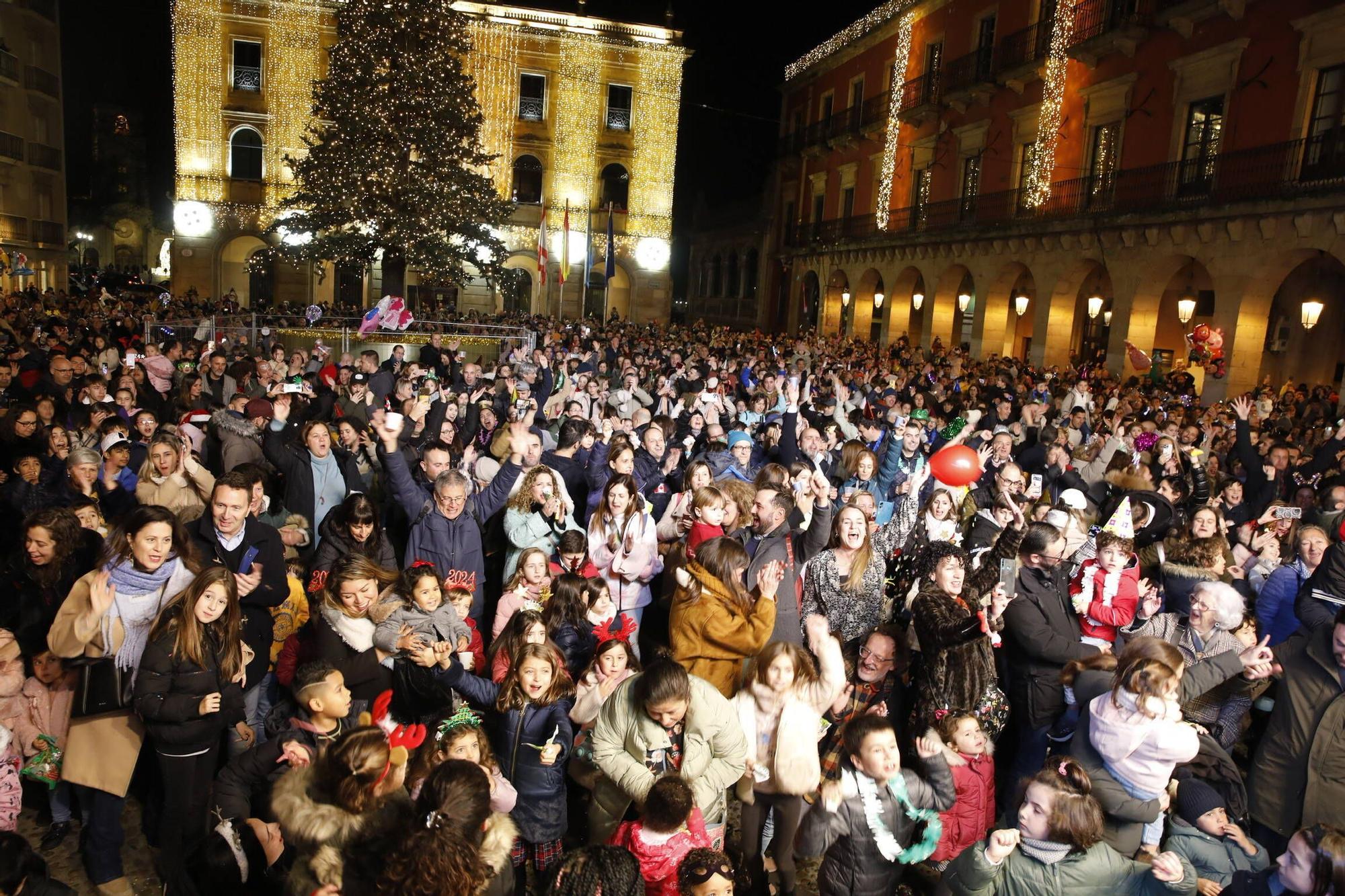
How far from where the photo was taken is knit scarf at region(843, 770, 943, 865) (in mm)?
3283

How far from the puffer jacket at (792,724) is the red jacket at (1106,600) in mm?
1717

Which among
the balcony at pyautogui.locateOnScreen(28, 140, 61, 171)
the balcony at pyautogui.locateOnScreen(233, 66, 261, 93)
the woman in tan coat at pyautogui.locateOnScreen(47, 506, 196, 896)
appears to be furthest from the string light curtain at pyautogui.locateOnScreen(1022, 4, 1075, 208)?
the balcony at pyautogui.locateOnScreen(28, 140, 61, 171)

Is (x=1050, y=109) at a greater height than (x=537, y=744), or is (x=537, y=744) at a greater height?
(x=1050, y=109)

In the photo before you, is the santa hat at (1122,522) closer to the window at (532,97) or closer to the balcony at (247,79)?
the window at (532,97)

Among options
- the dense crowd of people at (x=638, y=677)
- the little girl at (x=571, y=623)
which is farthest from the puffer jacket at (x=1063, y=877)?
the little girl at (x=571, y=623)

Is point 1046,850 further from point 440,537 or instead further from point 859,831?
point 440,537

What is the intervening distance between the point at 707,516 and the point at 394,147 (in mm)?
23126

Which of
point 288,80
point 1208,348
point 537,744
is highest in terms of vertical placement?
point 288,80

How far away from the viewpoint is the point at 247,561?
4328 millimetres

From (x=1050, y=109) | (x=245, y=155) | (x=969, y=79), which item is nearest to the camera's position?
(x=1050, y=109)

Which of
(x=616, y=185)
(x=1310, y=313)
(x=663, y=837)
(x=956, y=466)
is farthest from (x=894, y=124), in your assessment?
(x=663, y=837)

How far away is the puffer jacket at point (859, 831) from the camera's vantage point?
10.7 feet

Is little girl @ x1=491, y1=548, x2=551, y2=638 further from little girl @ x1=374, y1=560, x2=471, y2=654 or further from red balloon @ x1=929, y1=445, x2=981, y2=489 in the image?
red balloon @ x1=929, y1=445, x2=981, y2=489

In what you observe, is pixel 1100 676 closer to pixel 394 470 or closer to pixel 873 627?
pixel 873 627
